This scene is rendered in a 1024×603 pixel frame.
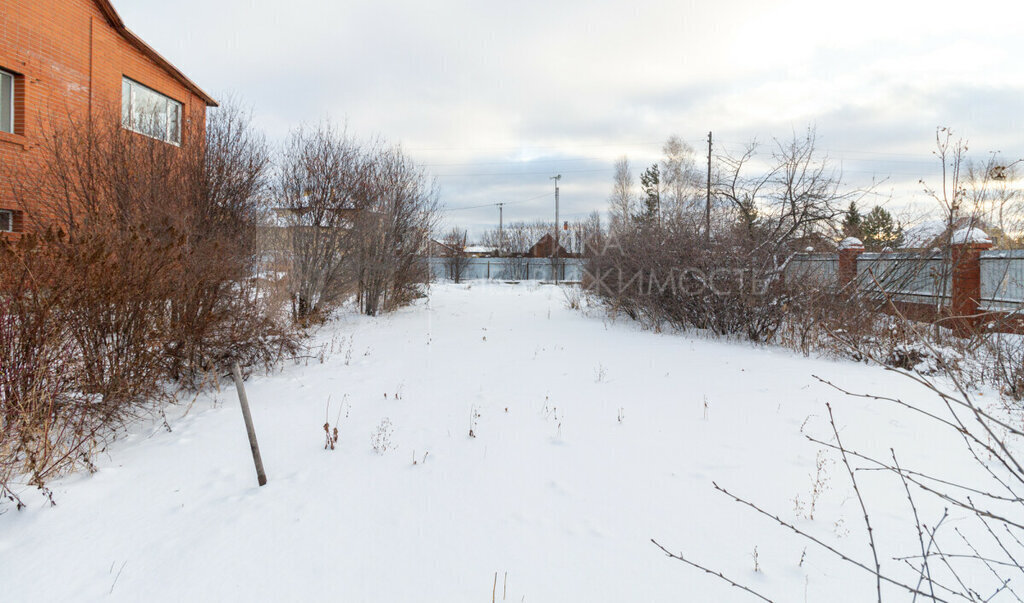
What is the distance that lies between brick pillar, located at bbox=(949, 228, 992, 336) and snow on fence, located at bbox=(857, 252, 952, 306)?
0.12m

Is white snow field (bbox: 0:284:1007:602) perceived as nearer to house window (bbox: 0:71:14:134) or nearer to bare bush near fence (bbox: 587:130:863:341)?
bare bush near fence (bbox: 587:130:863:341)

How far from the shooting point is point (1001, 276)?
8.15 meters

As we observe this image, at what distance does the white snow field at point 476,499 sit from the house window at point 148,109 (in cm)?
555

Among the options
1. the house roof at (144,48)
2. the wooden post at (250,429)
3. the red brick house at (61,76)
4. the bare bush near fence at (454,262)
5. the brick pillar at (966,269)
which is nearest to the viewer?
the wooden post at (250,429)

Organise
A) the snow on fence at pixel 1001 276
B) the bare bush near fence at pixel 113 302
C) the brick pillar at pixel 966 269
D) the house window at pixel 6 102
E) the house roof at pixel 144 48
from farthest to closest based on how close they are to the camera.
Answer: the house roof at pixel 144 48
the house window at pixel 6 102
the brick pillar at pixel 966 269
the snow on fence at pixel 1001 276
the bare bush near fence at pixel 113 302

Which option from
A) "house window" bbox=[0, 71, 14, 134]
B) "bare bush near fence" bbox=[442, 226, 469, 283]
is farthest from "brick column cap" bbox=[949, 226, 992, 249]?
"bare bush near fence" bbox=[442, 226, 469, 283]

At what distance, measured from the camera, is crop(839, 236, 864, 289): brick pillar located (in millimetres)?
7996

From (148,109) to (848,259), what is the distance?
49.1 ft

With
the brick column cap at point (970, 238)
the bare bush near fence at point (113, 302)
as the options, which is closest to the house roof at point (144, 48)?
the bare bush near fence at point (113, 302)

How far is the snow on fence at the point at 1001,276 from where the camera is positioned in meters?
7.90

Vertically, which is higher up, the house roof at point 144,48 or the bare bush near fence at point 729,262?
the house roof at point 144,48

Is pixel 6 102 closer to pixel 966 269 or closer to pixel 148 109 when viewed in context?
pixel 148 109

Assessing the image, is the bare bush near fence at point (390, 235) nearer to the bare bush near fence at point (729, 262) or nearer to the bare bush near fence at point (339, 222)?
the bare bush near fence at point (339, 222)

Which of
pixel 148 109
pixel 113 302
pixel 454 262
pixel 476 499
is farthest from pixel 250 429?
pixel 454 262
